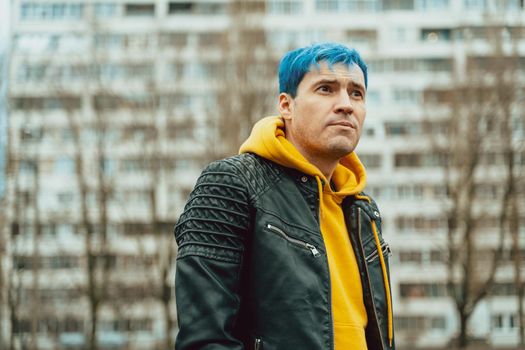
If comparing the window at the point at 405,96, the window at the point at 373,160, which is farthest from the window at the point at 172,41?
the window at the point at 405,96

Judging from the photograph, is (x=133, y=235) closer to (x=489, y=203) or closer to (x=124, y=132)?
(x=124, y=132)

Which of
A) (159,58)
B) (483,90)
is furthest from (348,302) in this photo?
(159,58)

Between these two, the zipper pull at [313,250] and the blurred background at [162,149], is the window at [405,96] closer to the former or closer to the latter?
the blurred background at [162,149]

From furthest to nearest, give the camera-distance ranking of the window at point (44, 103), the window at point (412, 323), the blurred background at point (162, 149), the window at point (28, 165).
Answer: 1. the window at point (412, 323)
2. the window at point (44, 103)
3. the window at point (28, 165)
4. the blurred background at point (162, 149)

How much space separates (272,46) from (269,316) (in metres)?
21.4

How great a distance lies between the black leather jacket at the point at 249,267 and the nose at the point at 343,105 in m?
0.31

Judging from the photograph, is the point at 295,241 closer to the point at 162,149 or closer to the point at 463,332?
the point at 463,332

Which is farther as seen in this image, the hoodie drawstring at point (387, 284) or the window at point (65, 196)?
the window at point (65, 196)

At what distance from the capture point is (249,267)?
1.93 m

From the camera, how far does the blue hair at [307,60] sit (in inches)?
85.5

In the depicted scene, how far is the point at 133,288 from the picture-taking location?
71.6 feet

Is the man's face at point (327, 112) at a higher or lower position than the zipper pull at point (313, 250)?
higher

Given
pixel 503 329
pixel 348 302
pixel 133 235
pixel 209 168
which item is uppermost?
pixel 209 168

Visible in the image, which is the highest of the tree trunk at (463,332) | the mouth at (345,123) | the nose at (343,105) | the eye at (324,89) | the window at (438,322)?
the eye at (324,89)
